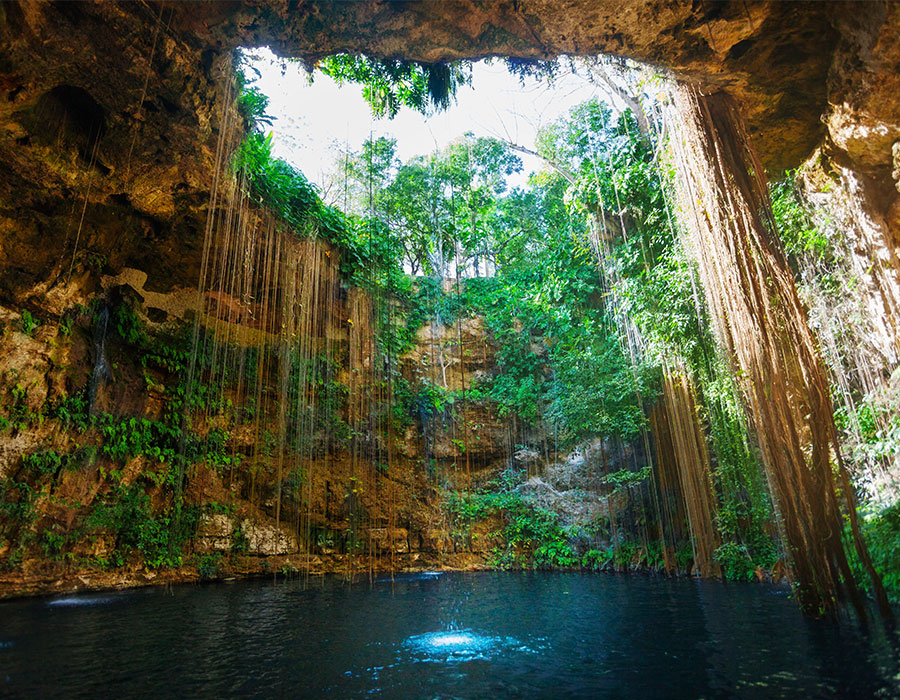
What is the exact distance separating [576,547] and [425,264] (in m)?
8.99

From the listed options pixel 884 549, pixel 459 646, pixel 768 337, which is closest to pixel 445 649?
pixel 459 646

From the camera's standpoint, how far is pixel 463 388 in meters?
12.1

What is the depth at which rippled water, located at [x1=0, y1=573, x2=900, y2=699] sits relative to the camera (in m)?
2.39

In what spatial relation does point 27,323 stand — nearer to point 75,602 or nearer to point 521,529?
point 75,602

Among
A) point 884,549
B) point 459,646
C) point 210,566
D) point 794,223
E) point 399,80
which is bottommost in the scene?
point 459,646

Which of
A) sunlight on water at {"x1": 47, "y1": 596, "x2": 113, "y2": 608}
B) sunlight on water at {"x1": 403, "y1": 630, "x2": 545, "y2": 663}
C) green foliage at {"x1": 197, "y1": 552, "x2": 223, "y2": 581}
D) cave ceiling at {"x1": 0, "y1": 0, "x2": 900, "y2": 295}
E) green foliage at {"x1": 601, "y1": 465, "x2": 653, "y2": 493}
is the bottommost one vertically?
sunlight on water at {"x1": 403, "y1": 630, "x2": 545, "y2": 663}

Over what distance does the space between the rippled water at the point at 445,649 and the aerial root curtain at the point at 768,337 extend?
0.46 meters

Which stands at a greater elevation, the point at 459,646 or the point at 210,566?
the point at 210,566

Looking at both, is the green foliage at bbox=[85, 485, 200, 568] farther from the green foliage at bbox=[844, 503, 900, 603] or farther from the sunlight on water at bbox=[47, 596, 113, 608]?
the green foliage at bbox=[844, 503, 900, 603]

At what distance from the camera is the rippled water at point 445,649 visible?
2389 millimetres

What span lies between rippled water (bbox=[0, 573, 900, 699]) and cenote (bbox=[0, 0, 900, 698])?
0.04m

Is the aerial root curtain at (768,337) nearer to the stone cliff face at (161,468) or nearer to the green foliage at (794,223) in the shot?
the green foliage at (794,223)

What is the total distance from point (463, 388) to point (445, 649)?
8941mm

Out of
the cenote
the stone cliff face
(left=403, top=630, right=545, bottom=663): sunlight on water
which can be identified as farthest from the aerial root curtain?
the stone cliff face
